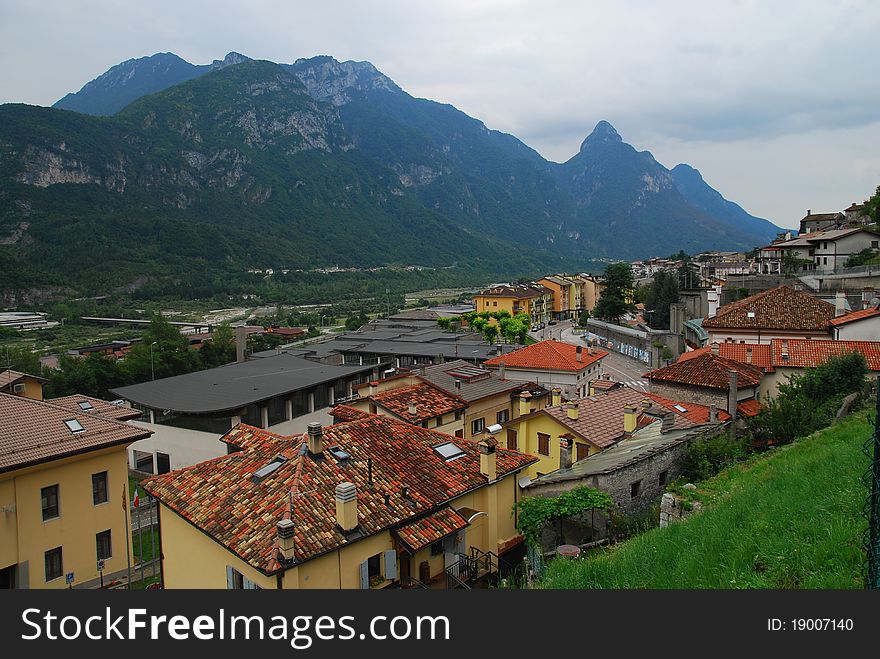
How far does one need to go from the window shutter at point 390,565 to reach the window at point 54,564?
11908 mm

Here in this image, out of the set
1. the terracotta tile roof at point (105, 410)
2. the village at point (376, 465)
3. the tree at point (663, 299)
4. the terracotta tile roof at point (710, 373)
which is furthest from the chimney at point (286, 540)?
the tree at point (663, 299)

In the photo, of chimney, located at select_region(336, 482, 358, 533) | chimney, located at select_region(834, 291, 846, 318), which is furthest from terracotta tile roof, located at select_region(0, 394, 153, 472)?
chimney, located at select_region(834, 291, 846, 318)

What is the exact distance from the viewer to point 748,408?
72.2ft

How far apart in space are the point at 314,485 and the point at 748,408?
17.0 meters

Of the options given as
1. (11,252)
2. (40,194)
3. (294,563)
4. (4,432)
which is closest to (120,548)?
(4,432)

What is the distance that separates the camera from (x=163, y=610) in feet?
15.7

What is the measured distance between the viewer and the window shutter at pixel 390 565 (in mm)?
11443

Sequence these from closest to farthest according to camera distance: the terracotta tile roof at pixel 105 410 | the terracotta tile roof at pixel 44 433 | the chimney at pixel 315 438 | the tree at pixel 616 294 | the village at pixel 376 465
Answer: the village at pixel 376 465 < the chimney at pixel 315 438 < the terracotta tile roof at pixel 44 433 < the terracotta tile roof at pixel 105 410 < the tree at pixel 616 294

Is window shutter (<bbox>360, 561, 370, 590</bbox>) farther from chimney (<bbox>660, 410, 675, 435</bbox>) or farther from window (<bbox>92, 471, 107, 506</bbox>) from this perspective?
window (<bbox>92, 471, 107, 506</bbox>)

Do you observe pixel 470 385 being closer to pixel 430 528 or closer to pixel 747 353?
pixel 747 353

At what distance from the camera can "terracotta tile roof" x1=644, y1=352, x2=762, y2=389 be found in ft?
74.9

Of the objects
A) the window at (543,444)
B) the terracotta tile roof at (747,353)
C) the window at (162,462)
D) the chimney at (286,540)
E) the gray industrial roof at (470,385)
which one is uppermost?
the terracotta tile roof at (747,353)

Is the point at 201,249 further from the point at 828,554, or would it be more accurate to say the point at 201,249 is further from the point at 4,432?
the point at 828,554

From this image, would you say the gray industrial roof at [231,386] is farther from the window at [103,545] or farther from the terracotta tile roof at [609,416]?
the terracotta tile roof at [609,416]
